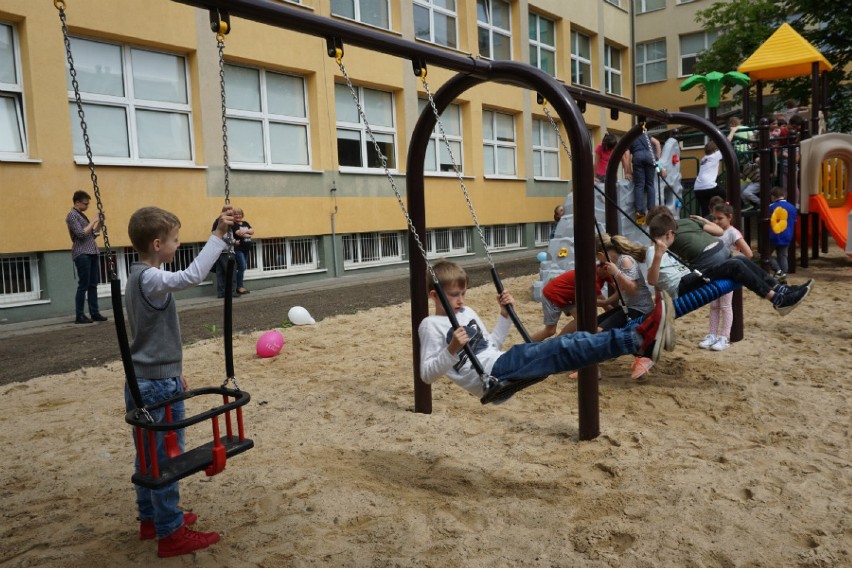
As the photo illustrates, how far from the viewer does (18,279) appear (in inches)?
364

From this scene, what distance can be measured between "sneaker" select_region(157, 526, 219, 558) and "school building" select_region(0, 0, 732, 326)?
7.77 m

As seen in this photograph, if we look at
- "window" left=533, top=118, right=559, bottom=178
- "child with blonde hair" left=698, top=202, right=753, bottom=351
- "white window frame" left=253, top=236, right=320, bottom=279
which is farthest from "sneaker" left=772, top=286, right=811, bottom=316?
"window" left=533, top=118, right=559, bottom=178

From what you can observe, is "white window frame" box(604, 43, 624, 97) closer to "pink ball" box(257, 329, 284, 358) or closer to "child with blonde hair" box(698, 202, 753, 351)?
"child with blonde hair" box(698, 202, 753, 351)

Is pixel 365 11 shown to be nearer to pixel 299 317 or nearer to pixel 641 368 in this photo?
pixel 299 317

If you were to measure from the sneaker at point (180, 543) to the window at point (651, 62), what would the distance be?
1101 inches

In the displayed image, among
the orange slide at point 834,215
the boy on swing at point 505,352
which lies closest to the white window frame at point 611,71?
the orange slide at point 834,215

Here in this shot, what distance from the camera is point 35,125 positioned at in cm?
915

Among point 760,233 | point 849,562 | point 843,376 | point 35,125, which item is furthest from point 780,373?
point 35,125

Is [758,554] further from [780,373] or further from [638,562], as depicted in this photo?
[780,373]

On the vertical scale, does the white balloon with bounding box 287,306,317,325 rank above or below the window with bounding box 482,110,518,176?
below

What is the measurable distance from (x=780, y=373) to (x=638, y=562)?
127 inches

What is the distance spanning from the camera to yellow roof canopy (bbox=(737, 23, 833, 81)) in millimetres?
13391

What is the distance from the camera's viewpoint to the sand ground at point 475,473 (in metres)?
2.69

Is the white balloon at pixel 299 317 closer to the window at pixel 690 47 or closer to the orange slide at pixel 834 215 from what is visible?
the orange slide at pixel 834 215
